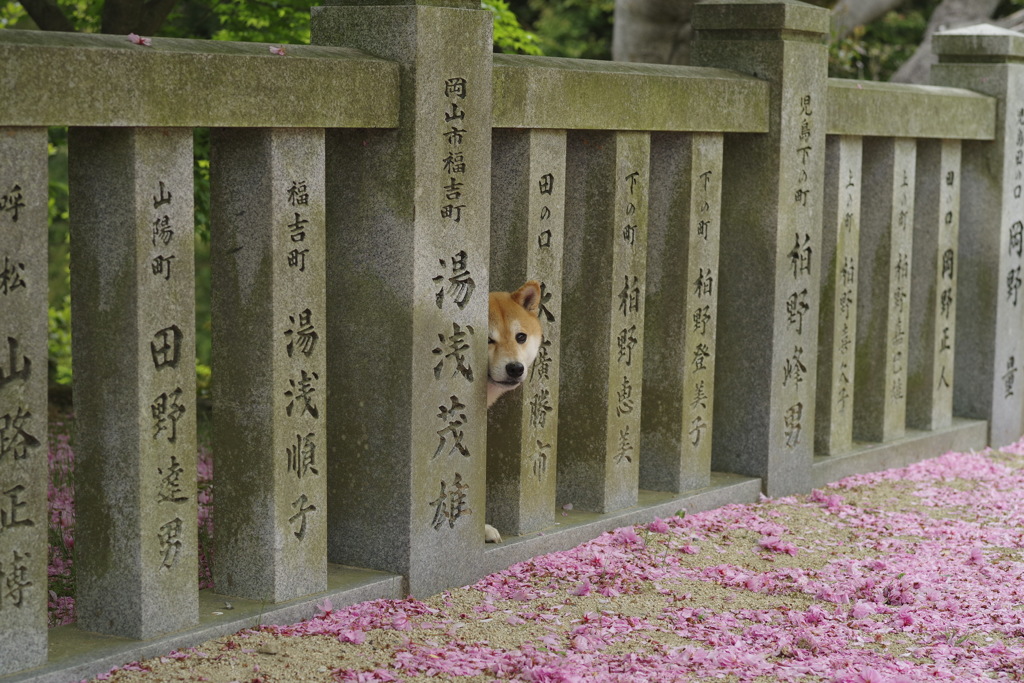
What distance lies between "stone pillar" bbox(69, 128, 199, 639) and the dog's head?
5.03ft

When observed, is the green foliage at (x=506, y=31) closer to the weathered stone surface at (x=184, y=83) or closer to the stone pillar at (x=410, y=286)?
the stone pillar at (x=410, y=286)

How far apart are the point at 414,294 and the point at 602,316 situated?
1.51 meters

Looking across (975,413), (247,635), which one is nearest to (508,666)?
(247,635)

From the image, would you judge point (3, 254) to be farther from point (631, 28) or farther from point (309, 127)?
point (631, 28)

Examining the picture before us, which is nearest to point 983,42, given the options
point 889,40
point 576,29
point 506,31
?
point 506,31

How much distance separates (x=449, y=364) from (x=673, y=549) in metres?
1.67

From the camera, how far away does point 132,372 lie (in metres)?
4.71

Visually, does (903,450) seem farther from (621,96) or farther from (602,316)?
(621,96)

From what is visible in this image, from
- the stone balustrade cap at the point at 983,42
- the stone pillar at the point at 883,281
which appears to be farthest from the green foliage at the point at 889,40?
the stone pillar at the point at 883,281

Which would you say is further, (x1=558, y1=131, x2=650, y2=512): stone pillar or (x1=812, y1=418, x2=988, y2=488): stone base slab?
(x1=812, y1=418, x2=988, y2=488): stone base slab

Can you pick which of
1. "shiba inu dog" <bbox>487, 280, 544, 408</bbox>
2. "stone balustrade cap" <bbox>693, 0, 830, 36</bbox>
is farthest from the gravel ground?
"stone balustrade cap" <bbox>693, 0, 830, 36</bbox>

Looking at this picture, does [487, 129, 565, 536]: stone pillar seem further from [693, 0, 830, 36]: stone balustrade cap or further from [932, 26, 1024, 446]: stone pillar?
[932, 26, 1024, 446]: stone pillar

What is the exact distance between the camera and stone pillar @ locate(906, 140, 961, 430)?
9.27 meters

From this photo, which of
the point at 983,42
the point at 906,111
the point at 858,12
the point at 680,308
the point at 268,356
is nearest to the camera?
the point at 268,356
